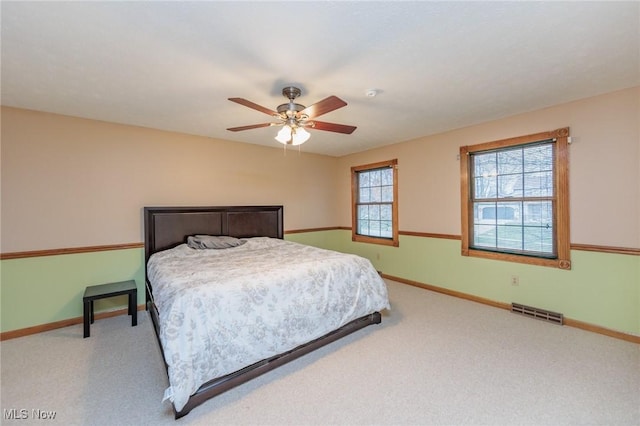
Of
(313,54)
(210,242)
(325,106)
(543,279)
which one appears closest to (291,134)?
(325,106)

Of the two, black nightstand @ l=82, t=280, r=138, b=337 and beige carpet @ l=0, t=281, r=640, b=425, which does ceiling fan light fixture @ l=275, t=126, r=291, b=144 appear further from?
black nightstand @ l=82, t=280, r=138, b=337

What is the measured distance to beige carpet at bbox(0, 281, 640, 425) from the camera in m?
1.76

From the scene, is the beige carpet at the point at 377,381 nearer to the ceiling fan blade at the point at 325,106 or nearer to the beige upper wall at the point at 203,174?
the beige upper wall at the point at 203,174

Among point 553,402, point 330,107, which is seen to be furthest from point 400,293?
point 330,107

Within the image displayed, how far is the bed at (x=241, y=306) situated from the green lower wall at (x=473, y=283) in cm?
52

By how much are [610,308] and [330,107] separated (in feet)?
11.0

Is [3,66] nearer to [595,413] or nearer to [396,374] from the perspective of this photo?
[396,374]

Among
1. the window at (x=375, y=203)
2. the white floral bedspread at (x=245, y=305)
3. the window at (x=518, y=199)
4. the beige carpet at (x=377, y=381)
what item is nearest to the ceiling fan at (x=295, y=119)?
the white floral bedspread at (x=245, y=305)

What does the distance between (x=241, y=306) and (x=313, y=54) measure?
192 centimetres

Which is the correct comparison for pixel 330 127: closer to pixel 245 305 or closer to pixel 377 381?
pixel 245 305

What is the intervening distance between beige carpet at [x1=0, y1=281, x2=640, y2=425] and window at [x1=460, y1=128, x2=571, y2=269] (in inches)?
35.1

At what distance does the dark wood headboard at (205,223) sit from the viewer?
11.9 ft

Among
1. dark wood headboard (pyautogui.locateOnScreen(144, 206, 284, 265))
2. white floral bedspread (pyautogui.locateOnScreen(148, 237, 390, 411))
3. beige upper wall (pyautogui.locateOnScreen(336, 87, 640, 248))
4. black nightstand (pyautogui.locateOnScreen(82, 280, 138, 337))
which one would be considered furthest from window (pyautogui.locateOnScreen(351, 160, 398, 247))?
black nightstand (pyautogui.locateOnScreen(82, 280, 138, 337))

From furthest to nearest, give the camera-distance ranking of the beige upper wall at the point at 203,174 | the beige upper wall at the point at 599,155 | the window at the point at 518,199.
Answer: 1. the window at the point at 518,199
2. the beige upper wall at the point at 203,174
3. the beige upper wall at the point at 599,155
